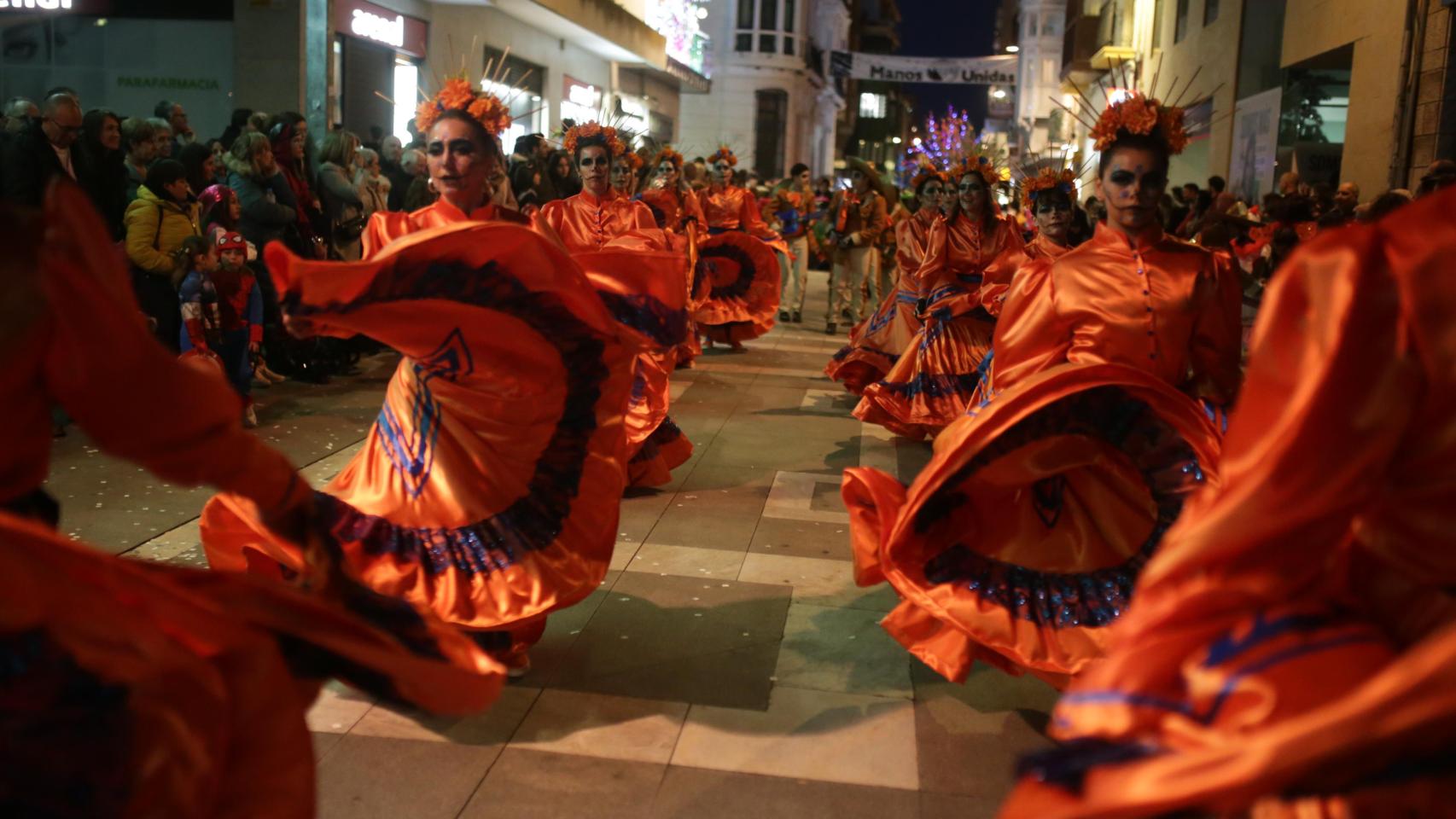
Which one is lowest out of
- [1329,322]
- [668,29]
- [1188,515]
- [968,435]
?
[968,435]

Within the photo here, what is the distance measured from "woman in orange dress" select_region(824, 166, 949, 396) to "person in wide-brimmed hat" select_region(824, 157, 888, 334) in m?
5.31

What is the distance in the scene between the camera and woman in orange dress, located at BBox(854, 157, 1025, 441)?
27.3ft

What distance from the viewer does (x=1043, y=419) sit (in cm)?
374

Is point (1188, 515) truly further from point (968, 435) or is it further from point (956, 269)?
point (956, 269)

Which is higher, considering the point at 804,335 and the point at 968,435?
the point at 968,435

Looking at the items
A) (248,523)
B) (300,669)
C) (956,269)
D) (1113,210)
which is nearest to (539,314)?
(248,523)

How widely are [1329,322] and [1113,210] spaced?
251cm

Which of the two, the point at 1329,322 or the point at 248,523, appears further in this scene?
the point at 248,523

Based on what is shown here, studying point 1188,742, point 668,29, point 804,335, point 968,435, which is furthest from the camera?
point 668,29

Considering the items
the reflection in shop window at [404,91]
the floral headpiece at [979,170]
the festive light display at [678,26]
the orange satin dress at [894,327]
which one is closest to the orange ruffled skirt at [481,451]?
the floral headpiece at [979,170]

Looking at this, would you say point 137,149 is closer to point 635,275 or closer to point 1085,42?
point 635,275

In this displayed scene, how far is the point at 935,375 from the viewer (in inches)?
335

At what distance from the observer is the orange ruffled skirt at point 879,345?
9406mm

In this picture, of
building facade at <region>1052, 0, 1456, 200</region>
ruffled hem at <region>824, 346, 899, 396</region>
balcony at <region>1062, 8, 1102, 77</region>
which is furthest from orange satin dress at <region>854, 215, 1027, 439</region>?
balcony at <region>1062, 8, 1102, 77</region>
